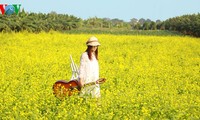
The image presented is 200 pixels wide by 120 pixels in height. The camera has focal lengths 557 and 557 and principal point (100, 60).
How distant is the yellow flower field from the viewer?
30.4ft

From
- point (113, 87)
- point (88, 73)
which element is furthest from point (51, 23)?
point (88, 73)

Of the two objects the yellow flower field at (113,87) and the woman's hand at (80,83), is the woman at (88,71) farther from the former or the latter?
the yellow flower field at (113,87)

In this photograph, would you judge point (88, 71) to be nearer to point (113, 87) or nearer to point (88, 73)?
point (88, 73)

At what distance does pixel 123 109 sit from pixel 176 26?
1936 inches

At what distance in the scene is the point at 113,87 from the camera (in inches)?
532

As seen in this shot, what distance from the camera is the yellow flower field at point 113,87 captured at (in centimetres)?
926

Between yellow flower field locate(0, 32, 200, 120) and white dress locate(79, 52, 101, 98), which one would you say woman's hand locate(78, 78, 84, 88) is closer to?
white dress locate(79, 52, 101, 98)

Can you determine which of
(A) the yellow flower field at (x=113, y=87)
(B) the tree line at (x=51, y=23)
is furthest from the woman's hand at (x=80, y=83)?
(B) the tree line at (x=51, y=23)

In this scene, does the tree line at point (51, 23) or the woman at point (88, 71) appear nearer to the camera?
the woman at point (88, 71)

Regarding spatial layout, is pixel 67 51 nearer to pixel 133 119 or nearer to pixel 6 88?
pixel 6 88

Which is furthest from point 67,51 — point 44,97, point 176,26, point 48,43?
point 176,26

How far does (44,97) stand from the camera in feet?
33.8

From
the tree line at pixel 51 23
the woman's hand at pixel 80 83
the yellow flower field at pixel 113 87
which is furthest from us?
the tree line at pixel 51 23

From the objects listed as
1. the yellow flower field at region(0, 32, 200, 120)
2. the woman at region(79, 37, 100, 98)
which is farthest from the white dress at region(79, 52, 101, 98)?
the yellow flower field at region(0, 32, 200, 120)
